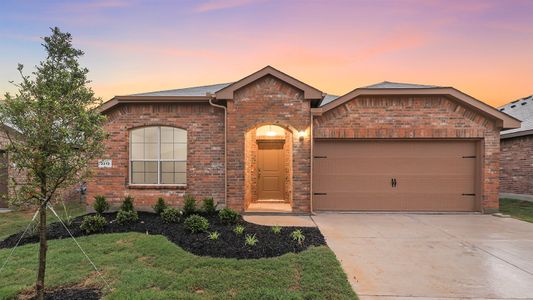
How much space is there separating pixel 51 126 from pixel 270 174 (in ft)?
26.5

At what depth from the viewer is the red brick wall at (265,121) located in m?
8.05

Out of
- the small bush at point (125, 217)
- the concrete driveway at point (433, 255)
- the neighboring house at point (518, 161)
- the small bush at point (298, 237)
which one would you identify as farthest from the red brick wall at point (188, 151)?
the neighboring house at point (518, 161)

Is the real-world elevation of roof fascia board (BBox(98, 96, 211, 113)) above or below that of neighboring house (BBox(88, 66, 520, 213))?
above

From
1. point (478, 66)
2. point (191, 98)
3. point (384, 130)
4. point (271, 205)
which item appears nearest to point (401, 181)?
point (384, 130)

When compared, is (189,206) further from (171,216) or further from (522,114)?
(522,114)

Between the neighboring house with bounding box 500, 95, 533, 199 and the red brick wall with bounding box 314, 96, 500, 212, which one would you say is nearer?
the red brick wall with bounding box 314, 96, 500, 212

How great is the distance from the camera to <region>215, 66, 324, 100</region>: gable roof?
25.8 feet

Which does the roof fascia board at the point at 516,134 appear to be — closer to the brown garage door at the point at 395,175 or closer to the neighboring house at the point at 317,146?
the neighboring house at the point at 317,146

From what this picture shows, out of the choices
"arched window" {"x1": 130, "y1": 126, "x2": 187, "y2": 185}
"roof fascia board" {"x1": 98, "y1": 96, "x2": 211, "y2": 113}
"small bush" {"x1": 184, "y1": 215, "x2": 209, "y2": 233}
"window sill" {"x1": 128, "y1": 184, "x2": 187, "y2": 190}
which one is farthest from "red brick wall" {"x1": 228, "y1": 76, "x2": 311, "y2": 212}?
"small bush" {"x1": 184, "y1": 215, "x2": 209, "y2": 233}

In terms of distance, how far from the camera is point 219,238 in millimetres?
5344

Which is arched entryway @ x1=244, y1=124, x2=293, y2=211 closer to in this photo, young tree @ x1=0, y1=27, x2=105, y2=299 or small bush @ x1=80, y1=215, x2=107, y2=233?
small bush @ x1=80, y1=215, x2=107, y2=233

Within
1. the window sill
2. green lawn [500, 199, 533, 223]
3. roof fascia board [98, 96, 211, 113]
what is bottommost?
green lawn [500, 199, 533, 223]

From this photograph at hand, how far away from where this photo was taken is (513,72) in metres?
10.9

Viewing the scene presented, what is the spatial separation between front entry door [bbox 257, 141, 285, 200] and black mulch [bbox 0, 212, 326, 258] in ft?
11.9
